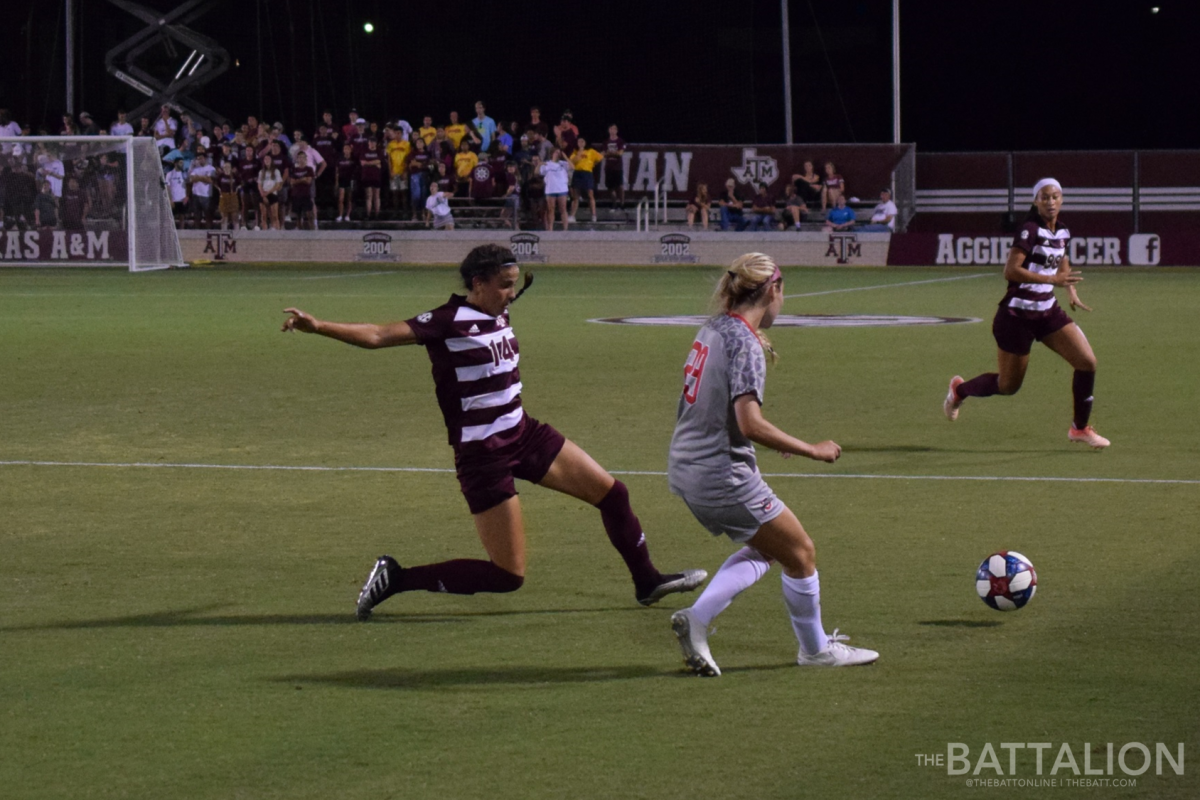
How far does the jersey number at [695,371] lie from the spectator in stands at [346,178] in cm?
3337

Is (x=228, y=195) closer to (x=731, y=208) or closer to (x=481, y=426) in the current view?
(x=731, y=208)

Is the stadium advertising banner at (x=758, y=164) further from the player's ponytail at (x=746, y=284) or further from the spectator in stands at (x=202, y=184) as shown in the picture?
the player's ponytail at (x=746, y=284)

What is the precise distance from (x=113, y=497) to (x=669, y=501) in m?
3.24

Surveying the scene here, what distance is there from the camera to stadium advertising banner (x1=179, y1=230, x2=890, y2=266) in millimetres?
36438

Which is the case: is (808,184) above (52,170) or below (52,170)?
below

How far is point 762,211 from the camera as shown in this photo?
1459 inches

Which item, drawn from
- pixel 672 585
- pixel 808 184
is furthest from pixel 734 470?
pixel 808 184

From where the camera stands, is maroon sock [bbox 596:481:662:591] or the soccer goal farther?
the soccer goal

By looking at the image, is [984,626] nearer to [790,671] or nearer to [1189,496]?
[790,671]

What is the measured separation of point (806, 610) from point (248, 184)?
34249 mm

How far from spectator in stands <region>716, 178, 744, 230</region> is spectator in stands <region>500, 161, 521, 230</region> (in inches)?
171

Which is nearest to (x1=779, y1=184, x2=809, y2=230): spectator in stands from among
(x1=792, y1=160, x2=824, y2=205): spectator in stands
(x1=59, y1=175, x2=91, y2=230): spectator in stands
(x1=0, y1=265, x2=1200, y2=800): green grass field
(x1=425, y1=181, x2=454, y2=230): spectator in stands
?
(x1=792, y1=160, x2=824, y2=205): spectator in stands

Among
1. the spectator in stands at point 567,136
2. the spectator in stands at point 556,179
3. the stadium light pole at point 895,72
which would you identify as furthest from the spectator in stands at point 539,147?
the stadium light pole at point 895,72

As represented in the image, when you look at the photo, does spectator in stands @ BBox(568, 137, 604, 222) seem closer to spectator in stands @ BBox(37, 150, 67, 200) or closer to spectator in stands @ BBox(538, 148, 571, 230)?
spectator in stands @ BBox(538, 148, 571, 230)
